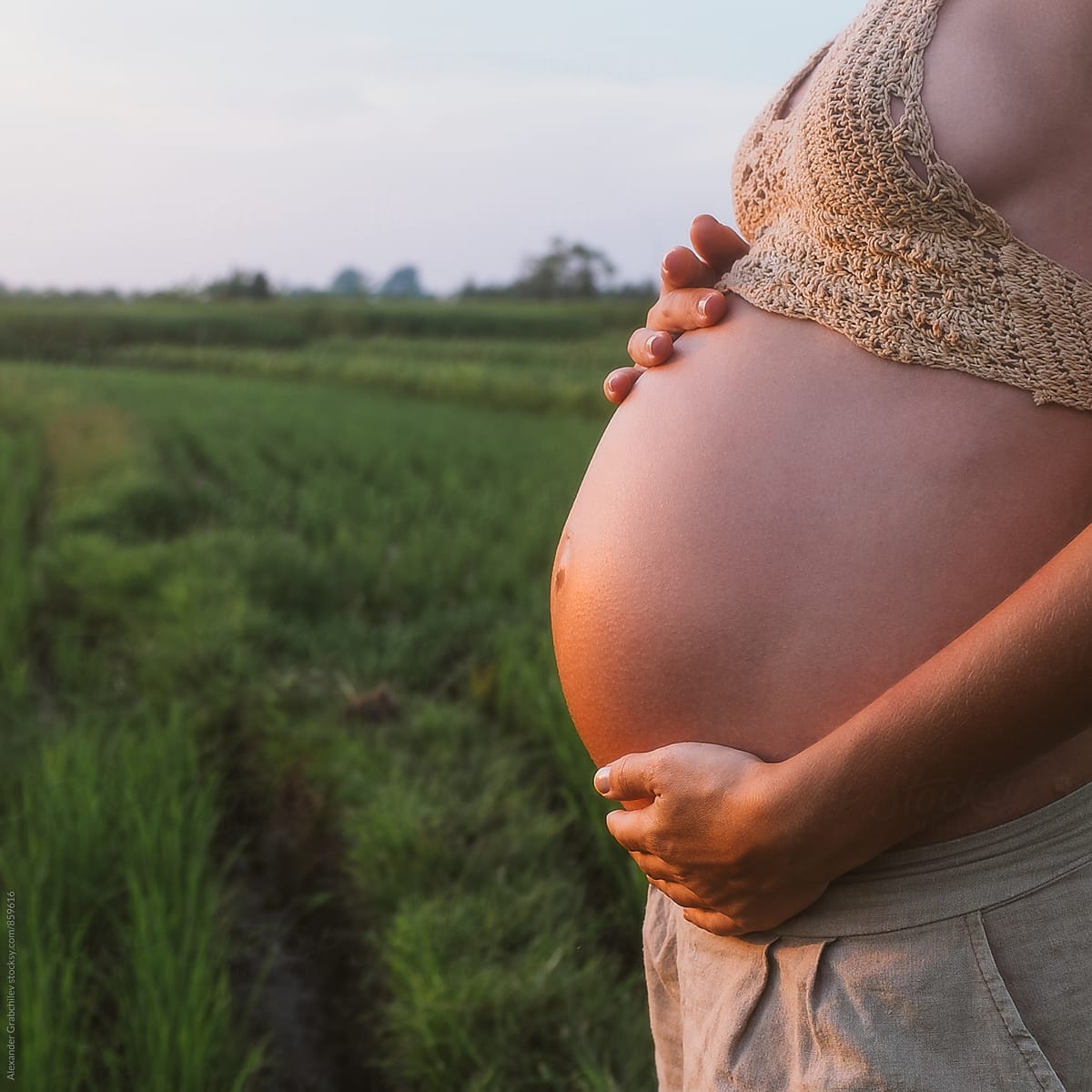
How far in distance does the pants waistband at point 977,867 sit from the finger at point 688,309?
425 millimetres

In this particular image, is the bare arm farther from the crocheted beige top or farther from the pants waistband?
the crocheted beige top

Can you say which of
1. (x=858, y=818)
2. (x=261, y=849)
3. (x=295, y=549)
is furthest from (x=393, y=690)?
(x=858, y=818)

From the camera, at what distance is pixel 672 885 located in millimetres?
787

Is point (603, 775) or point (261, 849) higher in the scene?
point (603, 775)

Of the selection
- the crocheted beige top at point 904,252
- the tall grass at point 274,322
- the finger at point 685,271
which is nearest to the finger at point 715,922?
the crocheted beige top at point 904,252

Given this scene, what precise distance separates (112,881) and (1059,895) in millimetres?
1790

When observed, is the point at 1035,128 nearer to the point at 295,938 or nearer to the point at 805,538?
the point at 805,538

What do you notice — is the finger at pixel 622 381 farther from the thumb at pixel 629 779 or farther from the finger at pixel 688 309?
the thumb at pixel 629 779

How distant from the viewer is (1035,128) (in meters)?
0.69

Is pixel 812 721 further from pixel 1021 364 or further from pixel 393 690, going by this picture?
pixel 393 690

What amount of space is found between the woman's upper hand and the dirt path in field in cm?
119

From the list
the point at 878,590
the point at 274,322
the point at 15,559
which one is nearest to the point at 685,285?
the point at 878,590

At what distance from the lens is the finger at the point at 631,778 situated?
750mm

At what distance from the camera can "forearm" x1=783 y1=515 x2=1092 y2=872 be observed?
0.60 m
